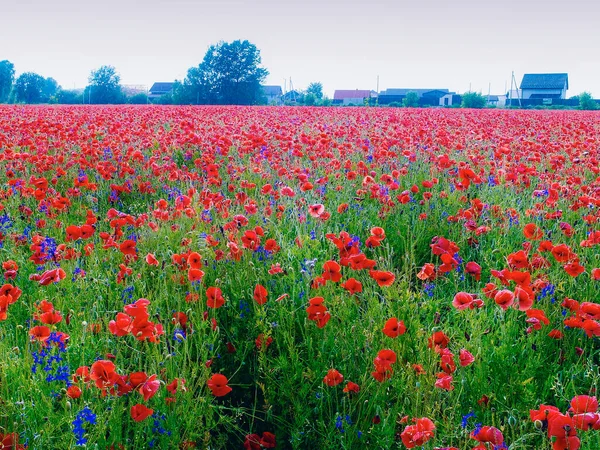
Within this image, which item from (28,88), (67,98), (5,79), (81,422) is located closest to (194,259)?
(81,422)

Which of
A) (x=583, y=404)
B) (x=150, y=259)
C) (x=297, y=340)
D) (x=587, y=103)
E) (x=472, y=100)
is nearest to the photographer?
(x=583, y=404)

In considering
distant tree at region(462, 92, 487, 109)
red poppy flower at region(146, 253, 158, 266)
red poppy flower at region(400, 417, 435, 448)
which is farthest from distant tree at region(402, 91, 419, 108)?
red poppy flower at region(400, 417, 435, 448)

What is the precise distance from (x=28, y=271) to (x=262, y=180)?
2.85 m

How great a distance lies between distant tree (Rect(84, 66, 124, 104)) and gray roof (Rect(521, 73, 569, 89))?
192 feet

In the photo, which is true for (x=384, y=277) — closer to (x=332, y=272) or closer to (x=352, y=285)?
(x=352, y=285)

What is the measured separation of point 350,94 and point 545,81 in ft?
115

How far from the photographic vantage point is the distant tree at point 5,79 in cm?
7612

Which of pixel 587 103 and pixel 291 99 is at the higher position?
pixel 291 99

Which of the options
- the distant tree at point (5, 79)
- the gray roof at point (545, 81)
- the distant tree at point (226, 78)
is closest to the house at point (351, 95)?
the gray roof at point (545, 81)

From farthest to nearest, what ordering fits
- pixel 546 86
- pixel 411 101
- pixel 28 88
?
pixel 546 86
pixel 28 88
pixel 411 101

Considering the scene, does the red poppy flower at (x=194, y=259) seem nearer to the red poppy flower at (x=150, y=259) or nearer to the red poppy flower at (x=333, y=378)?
the red poppy flower at (x=150, y=259)

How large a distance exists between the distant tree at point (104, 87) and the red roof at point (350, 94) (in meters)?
44.6

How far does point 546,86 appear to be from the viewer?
83250 millimetres

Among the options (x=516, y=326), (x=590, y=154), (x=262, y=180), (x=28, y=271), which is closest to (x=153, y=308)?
(x=28, y=271)
